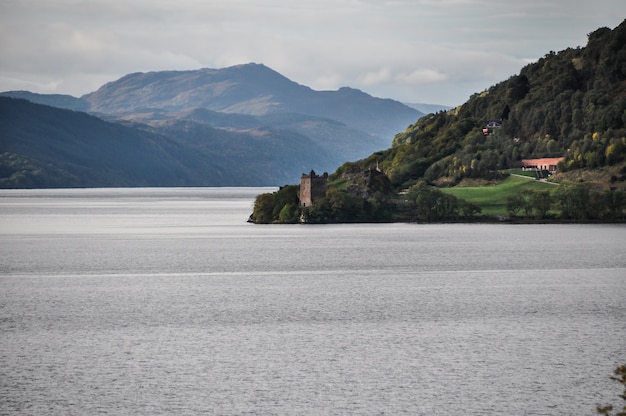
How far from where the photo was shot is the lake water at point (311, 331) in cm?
4162

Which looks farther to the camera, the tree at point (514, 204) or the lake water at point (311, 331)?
the tree at point (514, 204)

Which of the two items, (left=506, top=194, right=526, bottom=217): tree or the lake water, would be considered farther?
(left=506, top=194, right=526, bottom=217): tree

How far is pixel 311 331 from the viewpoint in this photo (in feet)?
197

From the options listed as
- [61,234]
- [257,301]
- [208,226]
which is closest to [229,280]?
[257,301]

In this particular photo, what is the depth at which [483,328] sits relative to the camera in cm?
6084

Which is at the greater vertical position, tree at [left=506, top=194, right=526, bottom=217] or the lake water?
tree at [left=506, top=194, right=526, bottom=217]

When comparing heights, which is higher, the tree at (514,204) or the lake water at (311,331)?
the tree at (514,204)

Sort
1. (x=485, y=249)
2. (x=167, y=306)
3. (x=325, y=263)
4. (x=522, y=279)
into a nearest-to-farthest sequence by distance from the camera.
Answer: (x=167, y=306), (x=522, y=279), (x=325, y=263), (x=485, y=249)

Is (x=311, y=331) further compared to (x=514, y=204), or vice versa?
(x=514, y=204)

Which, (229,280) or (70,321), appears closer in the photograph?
(70,321)

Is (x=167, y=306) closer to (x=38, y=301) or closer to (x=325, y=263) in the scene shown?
(x=38, y=301)

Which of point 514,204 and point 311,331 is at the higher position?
point 514,204

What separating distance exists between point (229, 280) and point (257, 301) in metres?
17.2

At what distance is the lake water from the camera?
1639 inches
